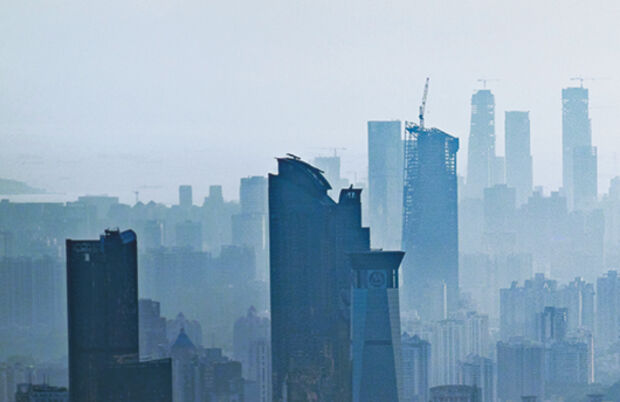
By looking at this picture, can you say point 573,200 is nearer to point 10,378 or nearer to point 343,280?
point 343,280

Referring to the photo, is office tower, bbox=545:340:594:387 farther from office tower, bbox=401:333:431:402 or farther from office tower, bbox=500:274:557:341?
office tower, bbox=401:333:431:402

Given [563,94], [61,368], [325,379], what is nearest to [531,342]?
[563,94]

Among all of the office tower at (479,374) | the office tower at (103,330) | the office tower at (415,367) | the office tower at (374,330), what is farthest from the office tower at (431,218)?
the office tower at (103,330)

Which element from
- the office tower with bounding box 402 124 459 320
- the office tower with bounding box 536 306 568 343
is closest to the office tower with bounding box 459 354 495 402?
the office tower with bounding box 536 306 568 343

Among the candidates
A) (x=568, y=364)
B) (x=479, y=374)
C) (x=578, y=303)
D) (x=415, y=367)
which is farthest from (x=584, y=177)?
(x=415, y=367)

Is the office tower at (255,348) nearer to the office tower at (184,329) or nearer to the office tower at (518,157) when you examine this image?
the office tower at (184,329)

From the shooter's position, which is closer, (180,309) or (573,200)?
(180,309)
